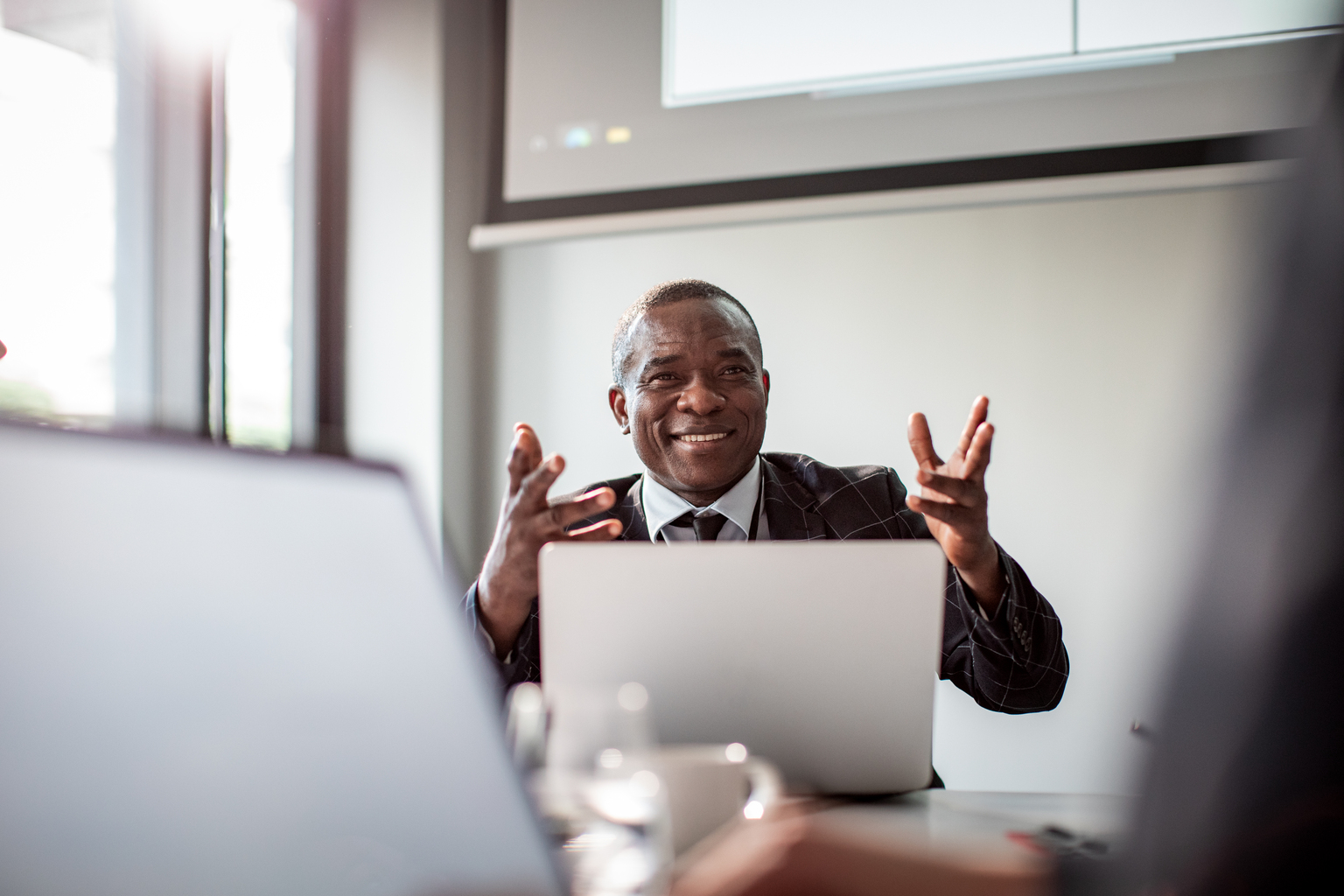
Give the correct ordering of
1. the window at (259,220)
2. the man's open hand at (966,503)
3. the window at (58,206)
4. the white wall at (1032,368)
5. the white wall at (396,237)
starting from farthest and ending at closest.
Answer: the white wall at (396,237) → the window at (259,220) → the white wall at (1032,368) → the window at (58,206) → the man's open hand at (966,503)

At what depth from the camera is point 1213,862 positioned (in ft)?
1.09

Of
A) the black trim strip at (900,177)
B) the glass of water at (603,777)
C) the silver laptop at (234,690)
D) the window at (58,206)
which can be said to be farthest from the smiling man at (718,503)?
the window at (58,206)

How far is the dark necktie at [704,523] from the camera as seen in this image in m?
1.72

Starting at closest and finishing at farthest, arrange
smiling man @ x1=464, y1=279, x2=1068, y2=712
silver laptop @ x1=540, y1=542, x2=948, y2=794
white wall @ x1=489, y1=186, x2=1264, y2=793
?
silver laptop @ x1=540, y1=542, x2=948, y2=794
smiling man @ x1=464, y1=279, x2=1068, y2=712
white wall @ x1=489, y1=186, x2=1264, y2=793

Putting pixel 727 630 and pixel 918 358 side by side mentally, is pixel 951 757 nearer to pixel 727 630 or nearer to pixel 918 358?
pixel 918 358

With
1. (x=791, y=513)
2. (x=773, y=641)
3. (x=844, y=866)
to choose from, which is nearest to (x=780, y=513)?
(x=791, y=513)

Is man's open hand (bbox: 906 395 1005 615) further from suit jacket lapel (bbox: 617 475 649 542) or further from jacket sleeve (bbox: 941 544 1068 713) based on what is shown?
suit jacket lapel (bbox: 617 475 649 542)

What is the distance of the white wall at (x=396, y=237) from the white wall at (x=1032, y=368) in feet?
2.49

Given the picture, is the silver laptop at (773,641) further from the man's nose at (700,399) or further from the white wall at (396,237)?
the white wall at (396,237)

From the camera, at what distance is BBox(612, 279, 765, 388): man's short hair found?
1753 mm

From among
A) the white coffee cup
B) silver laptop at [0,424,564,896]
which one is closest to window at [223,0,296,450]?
the white coffee cup

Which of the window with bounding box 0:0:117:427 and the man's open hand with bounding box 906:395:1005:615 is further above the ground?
the window with bounding box 0:0:117:427

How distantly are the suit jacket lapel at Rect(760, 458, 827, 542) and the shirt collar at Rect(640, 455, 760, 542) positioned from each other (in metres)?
0.03

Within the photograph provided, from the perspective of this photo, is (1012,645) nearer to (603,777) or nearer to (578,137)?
(603,777)
